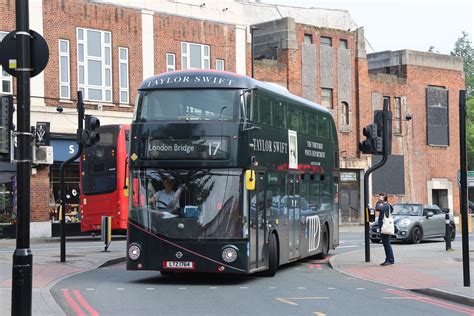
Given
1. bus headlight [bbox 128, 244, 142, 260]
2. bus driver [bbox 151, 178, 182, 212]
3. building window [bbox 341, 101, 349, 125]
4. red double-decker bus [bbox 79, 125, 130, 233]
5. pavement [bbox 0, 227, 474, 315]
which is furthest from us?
building window [bbox 341, 101, 349, 125]

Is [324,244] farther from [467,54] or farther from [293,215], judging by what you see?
[467,54]

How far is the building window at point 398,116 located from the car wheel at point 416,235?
24.5m

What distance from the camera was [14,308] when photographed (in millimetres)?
9000

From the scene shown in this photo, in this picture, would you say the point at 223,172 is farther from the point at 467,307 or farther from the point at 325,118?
the point at 325,118

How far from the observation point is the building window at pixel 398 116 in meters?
53.8

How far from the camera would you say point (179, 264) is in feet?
51.8

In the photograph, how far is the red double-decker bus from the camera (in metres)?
31.0

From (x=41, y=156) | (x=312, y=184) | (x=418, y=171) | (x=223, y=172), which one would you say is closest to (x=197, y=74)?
(x=223, y=172)

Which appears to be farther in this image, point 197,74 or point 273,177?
point 273,177

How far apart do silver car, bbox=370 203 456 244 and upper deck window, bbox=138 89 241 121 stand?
14.7m

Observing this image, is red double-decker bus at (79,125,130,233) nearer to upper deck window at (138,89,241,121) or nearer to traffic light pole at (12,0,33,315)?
upper deck window at (138,89,241,121)

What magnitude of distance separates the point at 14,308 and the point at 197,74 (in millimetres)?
8092

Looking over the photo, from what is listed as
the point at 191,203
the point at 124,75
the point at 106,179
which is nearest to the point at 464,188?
the point at 191,203

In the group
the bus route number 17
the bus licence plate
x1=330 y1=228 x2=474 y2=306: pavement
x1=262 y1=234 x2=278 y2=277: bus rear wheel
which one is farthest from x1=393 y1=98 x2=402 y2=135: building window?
the bus licence plate
